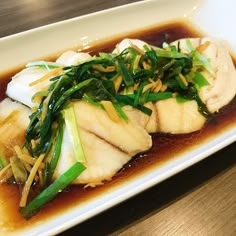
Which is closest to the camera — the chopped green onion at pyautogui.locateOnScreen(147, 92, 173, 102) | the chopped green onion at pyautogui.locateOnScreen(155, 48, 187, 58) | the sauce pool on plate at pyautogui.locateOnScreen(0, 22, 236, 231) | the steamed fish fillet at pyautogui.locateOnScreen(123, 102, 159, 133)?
the sauce pool on plate at pyautogui.locateOnScreen(0, 22, 236, 231)

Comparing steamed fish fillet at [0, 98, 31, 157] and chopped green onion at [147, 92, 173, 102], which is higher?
steamed fish fillet at [0, 98, 31, 157]

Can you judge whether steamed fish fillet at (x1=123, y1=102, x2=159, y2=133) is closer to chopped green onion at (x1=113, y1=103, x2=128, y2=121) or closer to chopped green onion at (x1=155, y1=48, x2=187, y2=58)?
chopped green onion at (x1=113, y1=103, x2=128, y2=121)

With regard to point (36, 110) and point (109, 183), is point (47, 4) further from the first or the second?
point (109, 183)

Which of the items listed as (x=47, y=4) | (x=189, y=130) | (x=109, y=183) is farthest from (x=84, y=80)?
(x=47, y=4)

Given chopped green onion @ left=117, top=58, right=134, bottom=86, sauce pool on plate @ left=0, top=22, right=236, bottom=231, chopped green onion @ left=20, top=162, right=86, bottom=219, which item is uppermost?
chopped green onion @ left=117, top=58, right=134, bottom=86

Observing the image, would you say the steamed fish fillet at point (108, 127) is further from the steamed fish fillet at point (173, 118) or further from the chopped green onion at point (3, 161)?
the chopped green onion at point (3, 161)

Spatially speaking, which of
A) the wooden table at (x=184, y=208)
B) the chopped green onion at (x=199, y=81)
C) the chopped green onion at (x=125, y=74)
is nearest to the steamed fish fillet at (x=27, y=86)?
the chopped green onion at (x=125, y=74)

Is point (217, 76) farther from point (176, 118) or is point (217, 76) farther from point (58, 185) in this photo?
point (58, 185)

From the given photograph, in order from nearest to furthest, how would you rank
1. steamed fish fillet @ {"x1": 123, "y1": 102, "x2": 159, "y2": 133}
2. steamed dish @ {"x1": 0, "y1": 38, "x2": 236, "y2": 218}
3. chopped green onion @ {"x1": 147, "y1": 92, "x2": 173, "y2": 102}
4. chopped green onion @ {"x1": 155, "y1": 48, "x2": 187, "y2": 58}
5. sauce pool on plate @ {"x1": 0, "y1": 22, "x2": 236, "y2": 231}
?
sauce pool on plate @ {"x1": 0, "y1": 22, "x2": 236, "y2": 231} → steamed dish @ {"x1": 0, "y1": 38, "x2": 236, "y2": 218} → steamed fish fillet @ {"x1": 123, "y1": 102, "x2": 159, "y2": 133} → chopped green onion @ {"x1": 147, "y1": 92, "x2": 173, "y2": 102} → chopped green onion @ {"x1": 155, "y1": 48, "x2": 187, "y2": 58}

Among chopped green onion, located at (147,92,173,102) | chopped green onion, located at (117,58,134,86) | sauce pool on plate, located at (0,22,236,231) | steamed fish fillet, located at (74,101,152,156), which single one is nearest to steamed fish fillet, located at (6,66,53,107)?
sauce pool on plate, located at (0,22,236,231)
